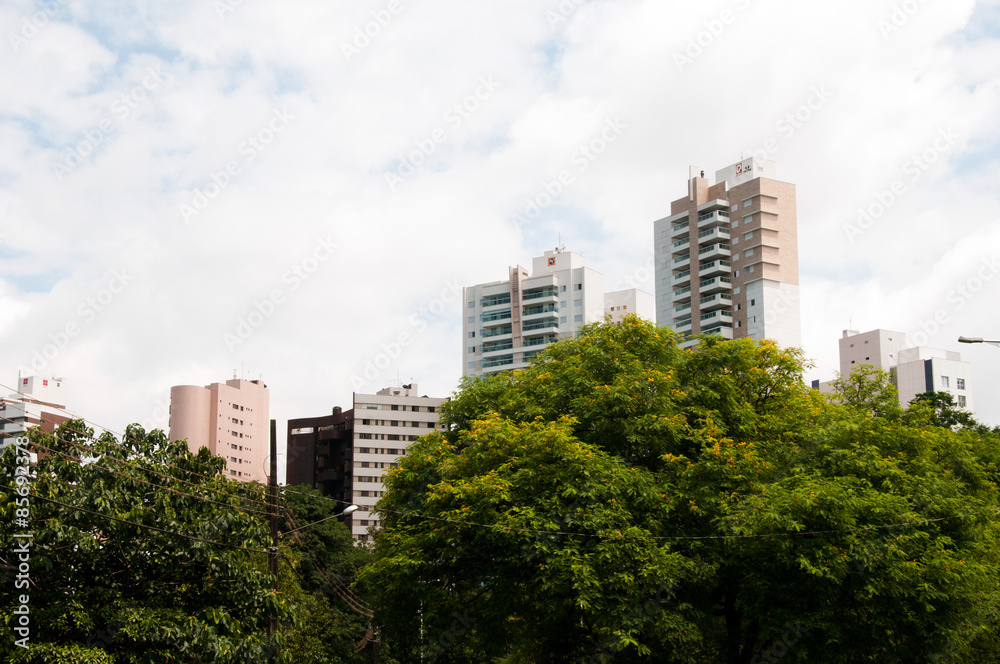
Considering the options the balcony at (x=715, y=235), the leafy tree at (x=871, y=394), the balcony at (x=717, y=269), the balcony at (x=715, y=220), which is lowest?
the leafy tree at (x=871, y=394)

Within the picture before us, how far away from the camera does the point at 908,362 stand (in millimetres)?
124312

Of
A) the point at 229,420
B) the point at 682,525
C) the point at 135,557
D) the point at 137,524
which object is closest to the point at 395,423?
the point at 229,420

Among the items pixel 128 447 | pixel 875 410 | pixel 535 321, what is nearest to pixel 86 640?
pixel 128 447

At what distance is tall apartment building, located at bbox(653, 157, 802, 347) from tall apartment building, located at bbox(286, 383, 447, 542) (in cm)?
3490

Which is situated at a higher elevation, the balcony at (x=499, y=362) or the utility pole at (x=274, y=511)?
the balcony at (x=499, y=362)

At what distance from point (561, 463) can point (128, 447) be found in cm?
1021

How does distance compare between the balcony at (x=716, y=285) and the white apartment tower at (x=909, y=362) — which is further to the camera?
the white apartment tower at (x=909, y=362)

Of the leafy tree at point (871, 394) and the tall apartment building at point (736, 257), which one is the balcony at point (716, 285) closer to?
the tall apartment building at point (736, 257)

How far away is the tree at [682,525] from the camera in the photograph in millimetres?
21406

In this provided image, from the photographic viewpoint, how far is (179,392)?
146 meters

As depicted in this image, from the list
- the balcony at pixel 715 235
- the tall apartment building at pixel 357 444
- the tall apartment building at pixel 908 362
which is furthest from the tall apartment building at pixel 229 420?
the tall apartment building at pixel 908 362

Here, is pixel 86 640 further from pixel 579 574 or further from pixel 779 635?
pixel 779 635

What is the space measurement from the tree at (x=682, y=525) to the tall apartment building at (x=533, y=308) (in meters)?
95.6

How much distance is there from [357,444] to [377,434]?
300cm
